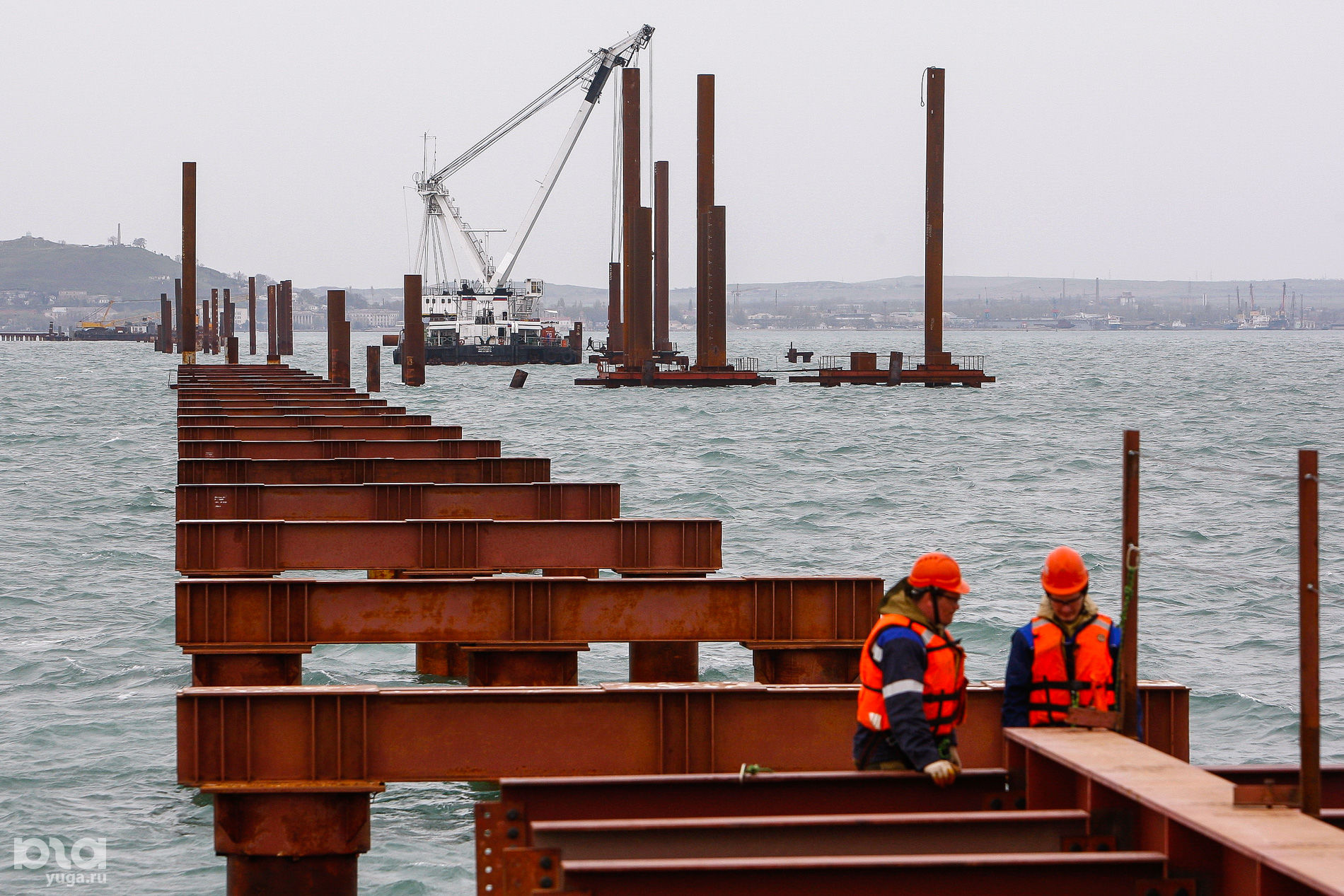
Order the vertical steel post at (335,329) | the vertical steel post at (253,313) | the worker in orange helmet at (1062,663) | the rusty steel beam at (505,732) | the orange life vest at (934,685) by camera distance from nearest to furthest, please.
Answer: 1. the orange life vest at (934,685)
2. the worker in orange helmet at (1062,663)
3. the rusty steel beam at (505,732)
4. the vertical steel post at (335,329)
5. the vertical steel post at (253,313)

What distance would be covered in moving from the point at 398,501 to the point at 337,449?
439 centimetres

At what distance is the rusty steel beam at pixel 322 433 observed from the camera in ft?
68.0

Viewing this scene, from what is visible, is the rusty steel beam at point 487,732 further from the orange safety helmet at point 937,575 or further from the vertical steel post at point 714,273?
the vertical steel post at point 714,273

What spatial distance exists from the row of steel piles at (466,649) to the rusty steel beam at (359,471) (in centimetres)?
2

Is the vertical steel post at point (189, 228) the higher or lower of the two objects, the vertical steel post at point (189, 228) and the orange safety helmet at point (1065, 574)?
the higher

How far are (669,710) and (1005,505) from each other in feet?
63.4

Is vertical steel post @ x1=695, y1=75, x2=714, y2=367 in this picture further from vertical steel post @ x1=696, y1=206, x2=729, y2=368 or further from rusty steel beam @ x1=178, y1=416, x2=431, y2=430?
rusty steel beam @ x1=178, y1=416, x2=431, y2=430

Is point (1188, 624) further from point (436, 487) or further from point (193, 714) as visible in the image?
point (193, 714)

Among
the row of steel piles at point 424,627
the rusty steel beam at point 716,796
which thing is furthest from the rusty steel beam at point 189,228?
the rusty steel beam at point 716,796

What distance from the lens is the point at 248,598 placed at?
10.1 m

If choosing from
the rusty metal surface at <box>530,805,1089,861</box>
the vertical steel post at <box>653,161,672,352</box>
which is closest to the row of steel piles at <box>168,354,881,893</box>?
the rusty metal surface at <box>530,805,1089,861</box>

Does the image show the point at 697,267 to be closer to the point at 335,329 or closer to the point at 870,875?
the point at 335,329

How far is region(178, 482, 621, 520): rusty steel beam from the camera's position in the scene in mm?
14539

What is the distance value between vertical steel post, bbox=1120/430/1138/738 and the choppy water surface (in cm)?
19
